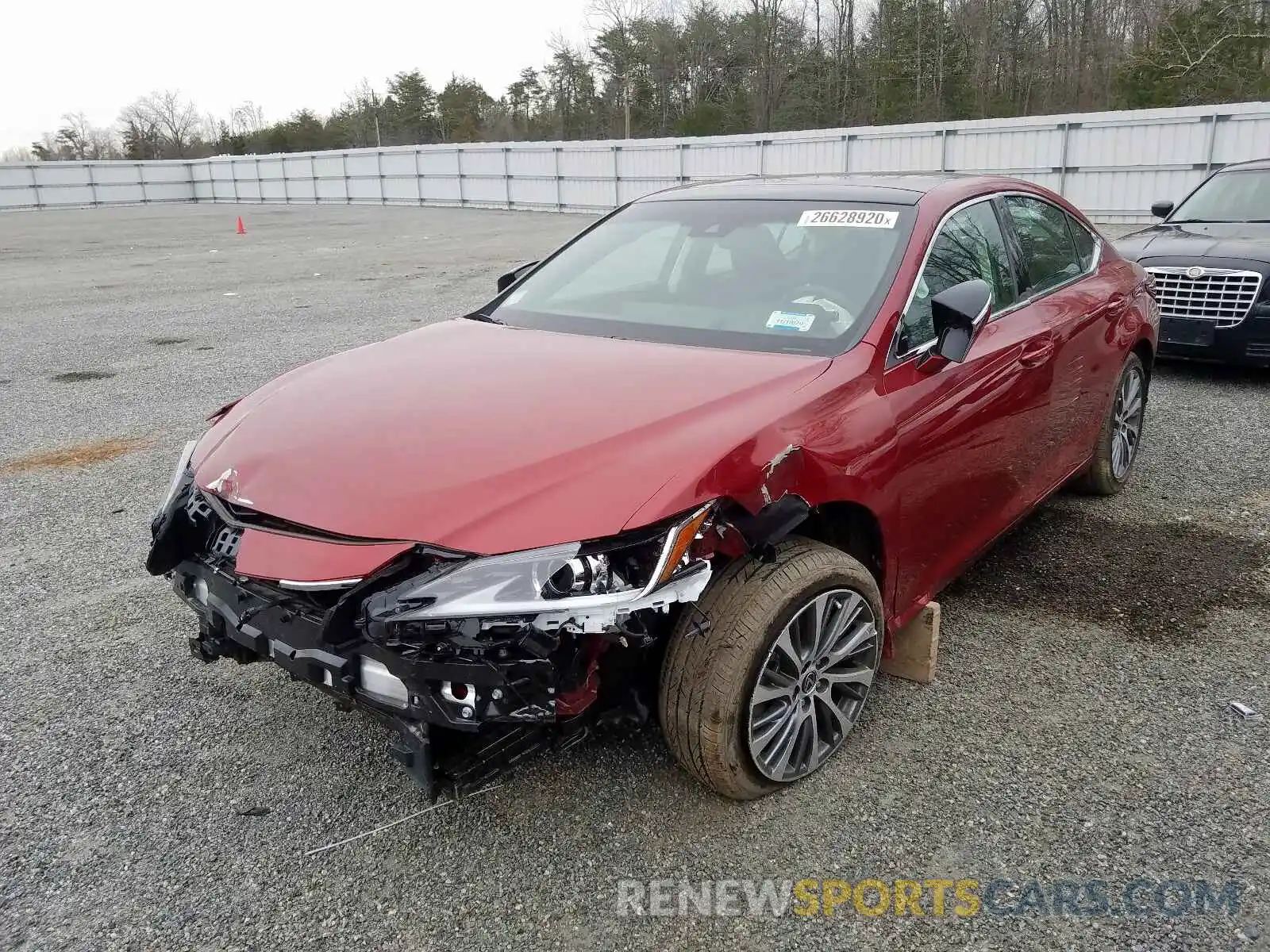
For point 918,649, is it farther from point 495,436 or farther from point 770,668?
point 495,436

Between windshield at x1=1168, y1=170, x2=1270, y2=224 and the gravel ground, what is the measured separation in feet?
13.3

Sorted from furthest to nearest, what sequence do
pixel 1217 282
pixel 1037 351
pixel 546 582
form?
pixel 1217 282 < pixel 1037 351 < pixel 546 582

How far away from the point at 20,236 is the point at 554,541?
3015 cm

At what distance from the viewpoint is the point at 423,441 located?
8.45ft

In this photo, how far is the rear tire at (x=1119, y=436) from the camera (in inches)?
181

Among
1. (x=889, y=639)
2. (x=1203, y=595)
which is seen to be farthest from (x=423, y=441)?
(x=1203, y=595)

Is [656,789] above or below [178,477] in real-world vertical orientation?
below

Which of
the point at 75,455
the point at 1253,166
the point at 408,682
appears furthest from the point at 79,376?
the point at 1253,166

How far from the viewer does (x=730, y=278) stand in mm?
3469

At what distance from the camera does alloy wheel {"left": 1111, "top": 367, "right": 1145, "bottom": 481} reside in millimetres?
4707

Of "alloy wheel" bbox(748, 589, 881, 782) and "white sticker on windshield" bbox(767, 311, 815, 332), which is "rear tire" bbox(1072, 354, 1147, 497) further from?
"alloy wheel" bbox(748, 589, 881, 782)

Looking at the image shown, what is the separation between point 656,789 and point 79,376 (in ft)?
25.2

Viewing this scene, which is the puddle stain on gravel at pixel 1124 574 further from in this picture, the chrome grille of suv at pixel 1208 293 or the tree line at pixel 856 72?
the tree line at pixel 856 72

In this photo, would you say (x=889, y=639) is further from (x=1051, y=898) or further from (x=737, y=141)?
(x=737, y=141)
